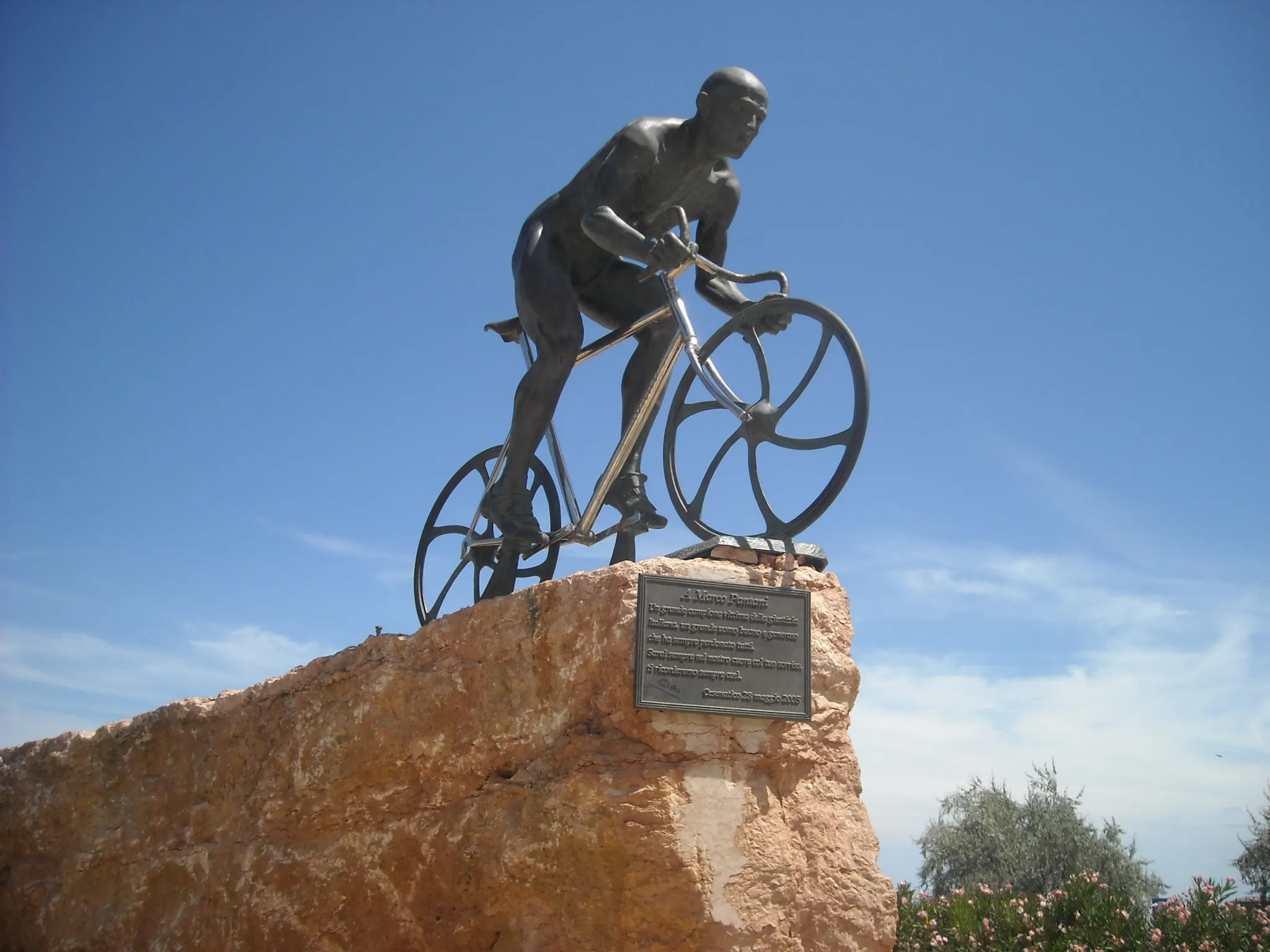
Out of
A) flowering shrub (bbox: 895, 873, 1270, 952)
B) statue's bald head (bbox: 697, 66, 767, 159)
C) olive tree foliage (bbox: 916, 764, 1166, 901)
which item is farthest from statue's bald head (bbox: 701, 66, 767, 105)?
olive tree foliage (bbox: 916, 764, 1166, 901)

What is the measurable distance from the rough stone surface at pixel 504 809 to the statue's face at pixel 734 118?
192 cm

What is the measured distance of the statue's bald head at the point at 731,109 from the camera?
5.00 metres

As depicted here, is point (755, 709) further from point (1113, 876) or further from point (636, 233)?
point (1113, 876)

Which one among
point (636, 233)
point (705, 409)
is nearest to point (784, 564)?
point (705, 409)

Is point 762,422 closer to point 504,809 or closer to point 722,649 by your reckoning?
point 722,649

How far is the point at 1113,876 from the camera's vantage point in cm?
1371

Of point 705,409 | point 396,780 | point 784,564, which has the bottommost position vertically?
point 396,780

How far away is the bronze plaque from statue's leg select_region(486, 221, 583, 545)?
4.86 ft

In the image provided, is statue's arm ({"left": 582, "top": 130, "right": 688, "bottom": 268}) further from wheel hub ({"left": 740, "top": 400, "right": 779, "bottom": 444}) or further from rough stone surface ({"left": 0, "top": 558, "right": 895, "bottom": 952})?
rough stone surface ({"left": 0, "top": 558, "right": 895, "bottom": 952})

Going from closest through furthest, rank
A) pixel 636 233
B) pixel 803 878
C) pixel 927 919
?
1. pixel 803 878
2. pixel 636 233
3. pixel 927 919

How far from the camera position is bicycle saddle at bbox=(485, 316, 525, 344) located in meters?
6.10

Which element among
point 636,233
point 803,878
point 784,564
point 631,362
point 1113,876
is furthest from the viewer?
point 1113,876

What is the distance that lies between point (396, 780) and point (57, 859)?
2274 millimetres

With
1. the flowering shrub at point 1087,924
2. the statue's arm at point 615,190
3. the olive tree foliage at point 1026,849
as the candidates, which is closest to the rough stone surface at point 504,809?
the statue's arm at point 615,190
